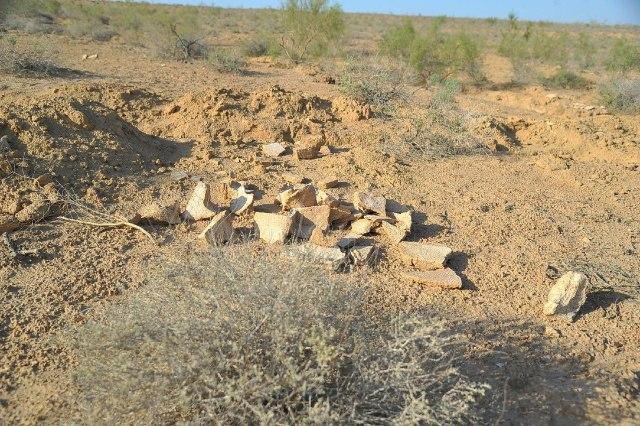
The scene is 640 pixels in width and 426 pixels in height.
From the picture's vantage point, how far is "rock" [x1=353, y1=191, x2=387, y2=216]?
4.94m

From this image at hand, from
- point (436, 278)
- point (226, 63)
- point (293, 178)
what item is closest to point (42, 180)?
point (293, 178)

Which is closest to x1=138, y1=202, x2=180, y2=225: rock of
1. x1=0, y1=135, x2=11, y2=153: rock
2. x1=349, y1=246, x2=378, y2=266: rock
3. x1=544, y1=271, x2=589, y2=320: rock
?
x1=0, y1=135, x2=11, y2=153: rock

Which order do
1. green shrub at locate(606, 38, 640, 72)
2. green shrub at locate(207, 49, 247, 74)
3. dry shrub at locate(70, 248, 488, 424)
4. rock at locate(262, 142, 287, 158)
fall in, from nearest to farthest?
1. dry shrub at locate(70, 248, 488, 424)
2. rock at locate(262, 142, 287, 158)
3. green shrub at locate(207, 49, 247, 74)
4. green shrub at locate(606, 38, 640, 72)

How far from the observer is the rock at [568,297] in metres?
3.71

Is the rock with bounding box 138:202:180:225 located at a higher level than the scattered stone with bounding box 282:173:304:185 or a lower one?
lower

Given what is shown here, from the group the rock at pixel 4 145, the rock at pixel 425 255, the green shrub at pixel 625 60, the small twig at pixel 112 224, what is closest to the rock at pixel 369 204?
the rock at pixel 425 255

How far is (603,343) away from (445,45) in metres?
11.8

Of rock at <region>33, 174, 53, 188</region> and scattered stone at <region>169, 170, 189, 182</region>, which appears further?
scattered stone at <region>169, 170, 189, 182</region>

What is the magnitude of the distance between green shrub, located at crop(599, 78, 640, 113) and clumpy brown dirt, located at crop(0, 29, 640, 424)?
1.94 meters

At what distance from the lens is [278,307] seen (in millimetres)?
2457

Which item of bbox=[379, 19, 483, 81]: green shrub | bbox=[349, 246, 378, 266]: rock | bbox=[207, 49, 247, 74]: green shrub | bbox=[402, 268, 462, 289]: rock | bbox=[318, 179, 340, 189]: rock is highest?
bbox=[379, 19, 483, 81]: green shrub

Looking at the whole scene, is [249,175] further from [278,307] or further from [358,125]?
[278,307]

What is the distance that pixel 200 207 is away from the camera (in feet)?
15.8

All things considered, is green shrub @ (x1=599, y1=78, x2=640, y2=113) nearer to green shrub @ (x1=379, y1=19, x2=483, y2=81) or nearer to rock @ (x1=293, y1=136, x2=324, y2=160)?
green shrub @ (x1=379, y1=19, x2=483, y2=81)
